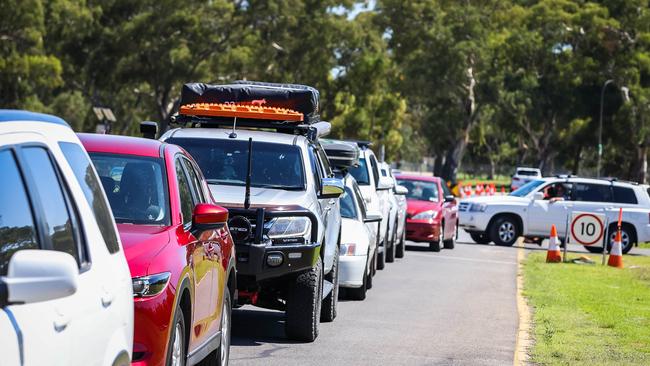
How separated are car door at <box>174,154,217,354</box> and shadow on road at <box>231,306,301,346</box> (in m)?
3.66

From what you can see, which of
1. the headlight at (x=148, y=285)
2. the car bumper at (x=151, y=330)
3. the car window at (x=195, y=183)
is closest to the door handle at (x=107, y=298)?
the car bumper at (x=151, y=330)

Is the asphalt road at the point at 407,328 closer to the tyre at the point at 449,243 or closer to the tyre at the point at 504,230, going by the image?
the tyre at the point at 449,243

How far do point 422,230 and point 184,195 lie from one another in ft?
61.8

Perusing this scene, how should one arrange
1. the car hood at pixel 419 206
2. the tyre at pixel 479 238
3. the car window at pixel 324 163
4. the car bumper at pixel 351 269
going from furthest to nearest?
the tyre at pixel 479 238
the car hood at pixel 419 206
the car bumper at pixel 351 269
the car window at pixel 324 163

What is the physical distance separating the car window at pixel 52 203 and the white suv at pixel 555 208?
85.8 feet

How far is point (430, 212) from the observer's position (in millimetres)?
27031

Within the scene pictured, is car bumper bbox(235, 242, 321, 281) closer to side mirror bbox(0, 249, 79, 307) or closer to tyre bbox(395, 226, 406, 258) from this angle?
side mirror bbox(0, 249, 79, 307)

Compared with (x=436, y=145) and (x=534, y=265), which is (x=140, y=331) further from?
(x=436, y=145)

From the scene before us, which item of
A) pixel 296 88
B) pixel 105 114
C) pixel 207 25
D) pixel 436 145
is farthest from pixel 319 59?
pixel 296 88

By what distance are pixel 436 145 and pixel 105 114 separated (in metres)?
66.9

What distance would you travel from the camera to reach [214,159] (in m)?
13.1

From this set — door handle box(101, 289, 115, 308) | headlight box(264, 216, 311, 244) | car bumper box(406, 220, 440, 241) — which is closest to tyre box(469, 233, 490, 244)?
car bumper box(406, 220, 440, 241)

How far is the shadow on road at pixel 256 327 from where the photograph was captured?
12.3 m

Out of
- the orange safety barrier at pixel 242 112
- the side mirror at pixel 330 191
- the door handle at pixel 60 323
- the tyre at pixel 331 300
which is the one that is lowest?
the tyre at pixel 331 300
